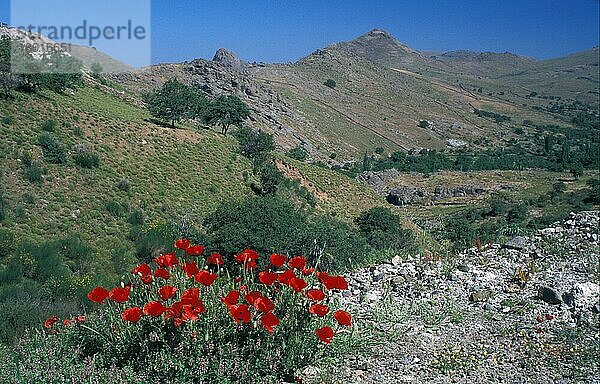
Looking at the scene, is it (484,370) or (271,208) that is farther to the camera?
(271,208)

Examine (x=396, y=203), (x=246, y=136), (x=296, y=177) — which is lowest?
(x=396, y=203)

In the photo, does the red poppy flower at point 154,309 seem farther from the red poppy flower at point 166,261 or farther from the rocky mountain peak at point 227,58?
the rocky mountain peak at point 227,58

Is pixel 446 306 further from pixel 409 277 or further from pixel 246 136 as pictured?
pixel 246 136

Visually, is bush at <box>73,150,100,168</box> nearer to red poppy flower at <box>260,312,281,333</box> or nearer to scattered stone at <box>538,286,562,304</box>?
scattered stone at <box>538,286,562,304</box>

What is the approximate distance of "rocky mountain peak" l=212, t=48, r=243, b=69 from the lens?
346 ft

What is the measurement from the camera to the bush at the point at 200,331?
11.0 feet

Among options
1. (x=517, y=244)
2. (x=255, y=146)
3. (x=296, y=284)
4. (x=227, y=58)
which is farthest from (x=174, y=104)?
(x=227, y=58)

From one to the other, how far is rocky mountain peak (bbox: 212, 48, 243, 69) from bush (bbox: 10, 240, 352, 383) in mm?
103195

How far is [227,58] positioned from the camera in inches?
4277

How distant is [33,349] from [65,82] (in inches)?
1387

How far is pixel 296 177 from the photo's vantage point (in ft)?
131

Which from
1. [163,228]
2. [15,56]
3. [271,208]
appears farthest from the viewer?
[15,56]

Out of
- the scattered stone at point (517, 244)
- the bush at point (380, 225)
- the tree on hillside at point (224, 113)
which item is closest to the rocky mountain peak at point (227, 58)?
the tree on hillside at point (224, 113)

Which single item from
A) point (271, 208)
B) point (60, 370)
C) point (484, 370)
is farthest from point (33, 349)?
point (271, 208)
